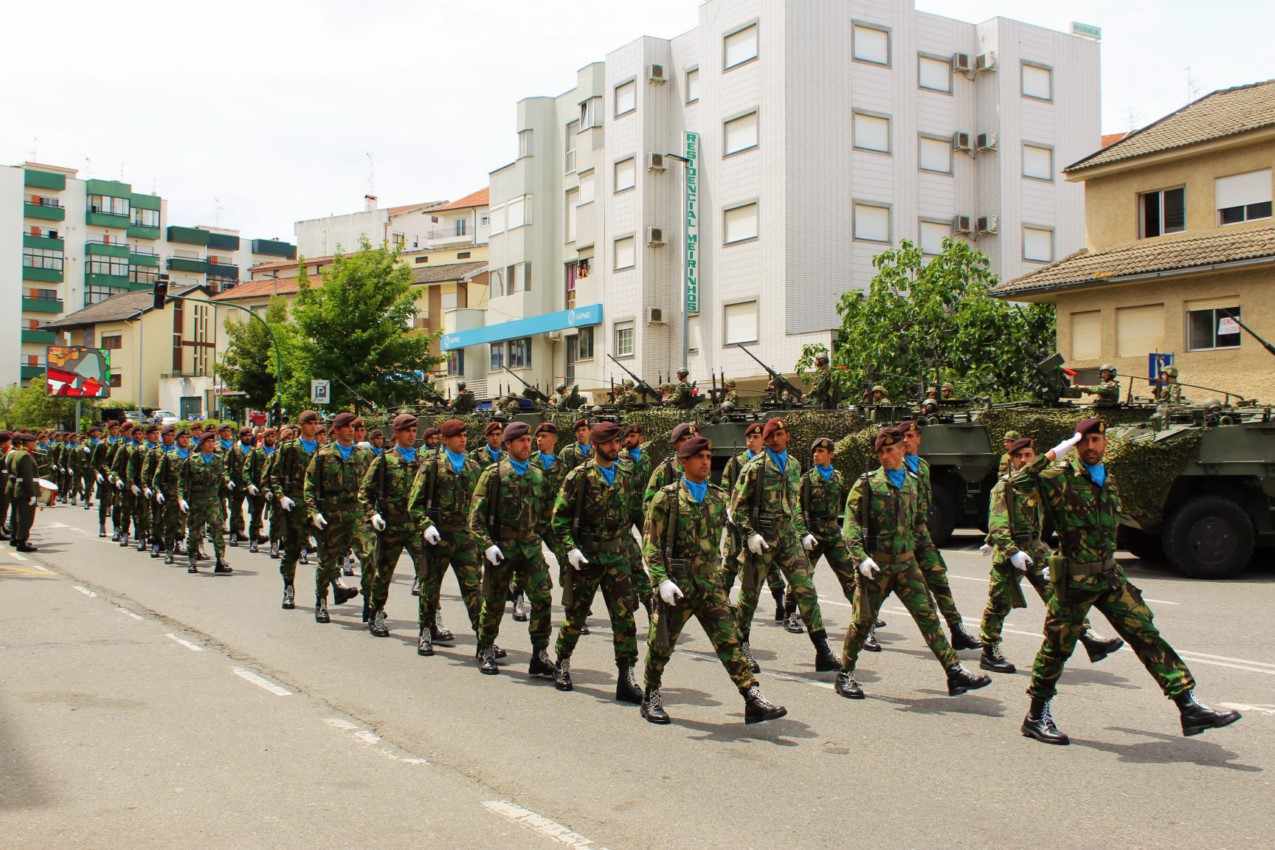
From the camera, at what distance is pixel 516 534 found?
8133 mm

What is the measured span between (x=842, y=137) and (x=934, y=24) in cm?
593

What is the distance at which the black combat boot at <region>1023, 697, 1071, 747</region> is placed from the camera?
6152 mm

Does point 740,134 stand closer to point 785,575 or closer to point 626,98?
point 626,98

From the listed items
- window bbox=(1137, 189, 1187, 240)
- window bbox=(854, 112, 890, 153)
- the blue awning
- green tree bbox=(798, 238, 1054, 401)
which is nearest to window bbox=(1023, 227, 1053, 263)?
window bbox=(854, 112, 890, 153)

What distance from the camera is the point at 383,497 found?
32.4ft

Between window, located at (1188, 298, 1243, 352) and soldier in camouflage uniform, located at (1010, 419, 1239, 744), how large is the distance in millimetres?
19099

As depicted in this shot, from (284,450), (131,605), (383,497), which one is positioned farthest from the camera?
(284,450)

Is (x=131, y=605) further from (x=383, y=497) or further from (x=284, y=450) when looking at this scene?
(x=383, y=497)

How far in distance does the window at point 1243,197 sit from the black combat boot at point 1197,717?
2088 cm

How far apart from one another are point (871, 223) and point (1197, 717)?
30.9 meters

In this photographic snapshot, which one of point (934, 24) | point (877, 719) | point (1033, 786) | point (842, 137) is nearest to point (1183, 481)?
point (877, 719)

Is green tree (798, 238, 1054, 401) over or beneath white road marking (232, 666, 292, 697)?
over

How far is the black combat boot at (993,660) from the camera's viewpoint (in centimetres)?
808

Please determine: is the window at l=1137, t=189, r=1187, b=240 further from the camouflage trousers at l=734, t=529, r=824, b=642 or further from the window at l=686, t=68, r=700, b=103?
the camouflage trousers at l=734, t=529, r=824, b=642
